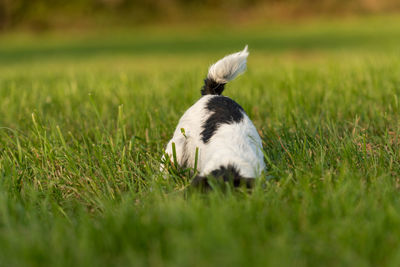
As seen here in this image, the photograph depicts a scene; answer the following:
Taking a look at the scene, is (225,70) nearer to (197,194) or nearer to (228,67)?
(228,67)

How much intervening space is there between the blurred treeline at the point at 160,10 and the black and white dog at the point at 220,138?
80.4 feet

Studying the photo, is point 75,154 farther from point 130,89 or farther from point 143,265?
point 130,89

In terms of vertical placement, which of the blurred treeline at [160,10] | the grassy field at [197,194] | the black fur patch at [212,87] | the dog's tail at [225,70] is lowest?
the grassy field at [197,194]

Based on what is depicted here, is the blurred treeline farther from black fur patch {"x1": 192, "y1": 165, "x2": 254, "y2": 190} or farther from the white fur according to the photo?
black fur patch {"x1": 192, "y1": 165, "x2": 254, "y2": 190}

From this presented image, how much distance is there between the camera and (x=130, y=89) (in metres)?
5.94

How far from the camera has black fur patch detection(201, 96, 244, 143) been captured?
2.74m

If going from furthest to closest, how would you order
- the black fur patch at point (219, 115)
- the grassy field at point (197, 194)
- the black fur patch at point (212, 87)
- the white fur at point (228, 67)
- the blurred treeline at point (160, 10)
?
the blurred treeline at point (160, 10), the black fur patch at point (212, 87), the white fur at point (228, 67), the black fur patch at point (219, 115), the grassy field at point (197, 194)

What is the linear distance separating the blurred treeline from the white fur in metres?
24.4

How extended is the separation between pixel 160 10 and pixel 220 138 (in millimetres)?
26566

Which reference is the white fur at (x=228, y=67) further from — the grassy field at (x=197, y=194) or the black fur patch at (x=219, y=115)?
the grassy field at (x=197, y=194)

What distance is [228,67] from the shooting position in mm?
3230

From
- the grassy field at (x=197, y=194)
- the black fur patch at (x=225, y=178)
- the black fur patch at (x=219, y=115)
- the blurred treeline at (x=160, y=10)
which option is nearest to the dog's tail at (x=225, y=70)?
the black fur patch at (x=219, y=115)

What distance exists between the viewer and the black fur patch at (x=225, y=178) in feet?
7.38

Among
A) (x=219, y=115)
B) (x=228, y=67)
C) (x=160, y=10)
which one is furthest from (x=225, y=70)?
(x=160, y=10)
